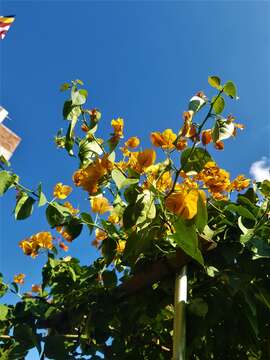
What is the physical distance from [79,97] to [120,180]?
29cm

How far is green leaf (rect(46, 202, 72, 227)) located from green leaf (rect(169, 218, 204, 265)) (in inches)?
13.9

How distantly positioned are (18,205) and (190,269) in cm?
42

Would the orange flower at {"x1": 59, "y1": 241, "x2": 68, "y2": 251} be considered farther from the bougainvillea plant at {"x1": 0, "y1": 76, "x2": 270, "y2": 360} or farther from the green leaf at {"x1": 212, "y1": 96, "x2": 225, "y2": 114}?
the green leaf at {"x1": 212, "y1": 96, "x2": 225, "y2": 114}

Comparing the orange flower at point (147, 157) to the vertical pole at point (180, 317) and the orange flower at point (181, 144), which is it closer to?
the orange flower at point (181, 144)

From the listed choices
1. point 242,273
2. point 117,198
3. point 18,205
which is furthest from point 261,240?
point 18,205

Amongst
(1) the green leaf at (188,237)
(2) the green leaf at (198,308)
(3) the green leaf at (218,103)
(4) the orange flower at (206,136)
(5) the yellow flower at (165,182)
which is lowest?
(2) the green leaf at (198,308)

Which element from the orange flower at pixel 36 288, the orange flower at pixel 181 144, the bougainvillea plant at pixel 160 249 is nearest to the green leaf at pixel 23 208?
the bougainvillea plant at pixel 160 249

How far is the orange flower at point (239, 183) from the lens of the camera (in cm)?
117

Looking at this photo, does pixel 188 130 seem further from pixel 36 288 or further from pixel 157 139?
pixel 36 288

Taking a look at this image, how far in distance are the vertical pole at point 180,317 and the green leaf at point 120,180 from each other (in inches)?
8.3

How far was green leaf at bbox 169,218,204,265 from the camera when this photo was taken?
2.10ft

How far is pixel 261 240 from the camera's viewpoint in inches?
31.1

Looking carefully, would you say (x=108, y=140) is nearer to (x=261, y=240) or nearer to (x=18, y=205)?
(x=18, y=205)

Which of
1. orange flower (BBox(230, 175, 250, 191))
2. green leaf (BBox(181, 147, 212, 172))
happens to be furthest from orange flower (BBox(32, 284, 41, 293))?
green leaf (BBox(181, 147, 212, 172))
